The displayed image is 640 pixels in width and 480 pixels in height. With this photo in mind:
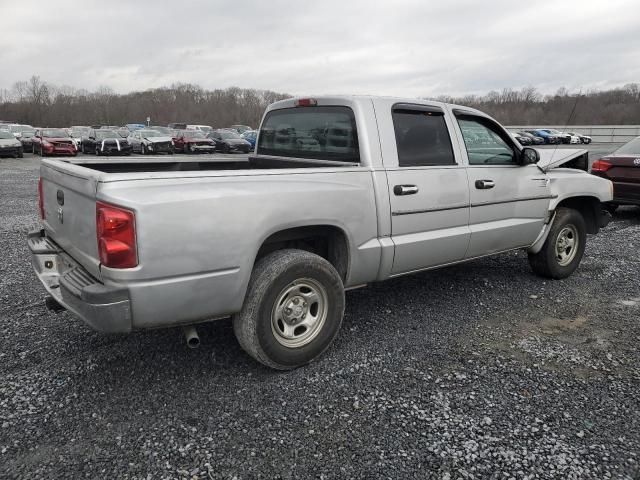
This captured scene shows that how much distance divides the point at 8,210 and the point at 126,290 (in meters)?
8.72

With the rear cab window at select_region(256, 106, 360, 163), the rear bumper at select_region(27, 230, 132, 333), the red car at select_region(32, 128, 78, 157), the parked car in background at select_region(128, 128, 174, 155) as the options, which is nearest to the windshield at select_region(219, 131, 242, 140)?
the parked car in background at select_region(128, 128, 174, 155)

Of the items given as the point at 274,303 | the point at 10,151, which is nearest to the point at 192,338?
the point at 274,303

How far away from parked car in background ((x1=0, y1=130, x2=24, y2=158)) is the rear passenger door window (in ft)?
83.2

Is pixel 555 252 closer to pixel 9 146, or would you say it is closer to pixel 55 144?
pixel 9 146

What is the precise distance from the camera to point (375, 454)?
2.52 meters

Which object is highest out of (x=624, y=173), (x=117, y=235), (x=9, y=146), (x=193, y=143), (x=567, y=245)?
(x=193, y=143)

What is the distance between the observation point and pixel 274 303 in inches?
123

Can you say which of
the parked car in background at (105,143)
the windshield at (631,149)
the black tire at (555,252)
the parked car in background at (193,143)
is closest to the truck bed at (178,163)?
the black tire at (555,252)

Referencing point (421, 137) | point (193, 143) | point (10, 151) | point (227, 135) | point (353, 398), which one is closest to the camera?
point (353, 398)

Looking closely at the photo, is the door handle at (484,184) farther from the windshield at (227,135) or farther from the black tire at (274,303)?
the windshield at (227,135)

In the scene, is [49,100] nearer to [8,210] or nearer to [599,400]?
[8,210]

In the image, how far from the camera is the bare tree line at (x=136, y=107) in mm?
78250

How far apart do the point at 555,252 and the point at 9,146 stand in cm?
2581

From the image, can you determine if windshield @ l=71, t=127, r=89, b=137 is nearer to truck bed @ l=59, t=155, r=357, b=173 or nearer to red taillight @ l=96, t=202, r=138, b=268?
truck bed @ l=59, t=155, r=357, b=173
